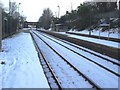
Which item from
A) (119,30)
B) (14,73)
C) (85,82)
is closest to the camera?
(85,82)

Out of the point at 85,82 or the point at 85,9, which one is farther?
the point at 85,9

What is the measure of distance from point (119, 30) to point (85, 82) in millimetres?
42329

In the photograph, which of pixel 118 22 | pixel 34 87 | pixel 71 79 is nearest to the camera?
pixel 34 87

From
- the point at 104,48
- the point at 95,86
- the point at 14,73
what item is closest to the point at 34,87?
the point at 95,86

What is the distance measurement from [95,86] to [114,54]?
11.2m

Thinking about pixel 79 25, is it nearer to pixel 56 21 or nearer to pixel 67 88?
pixel 56 21

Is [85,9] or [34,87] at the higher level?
[85,9]

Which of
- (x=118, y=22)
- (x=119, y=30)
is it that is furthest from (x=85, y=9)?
(x=119, y=30)

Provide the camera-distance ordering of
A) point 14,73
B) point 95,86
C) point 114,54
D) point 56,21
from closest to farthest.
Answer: point 95,86
point 14,73
point 114,54
point 56,21

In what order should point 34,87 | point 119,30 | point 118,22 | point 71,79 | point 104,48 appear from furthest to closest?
point 118,22
point 119,30
point 104,48
point 71,79
point 34,87

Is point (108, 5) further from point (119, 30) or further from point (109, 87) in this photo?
point (109, 87)

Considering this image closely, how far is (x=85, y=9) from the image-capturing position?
89062 millimetres

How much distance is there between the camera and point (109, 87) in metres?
12.0

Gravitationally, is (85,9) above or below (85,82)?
above
